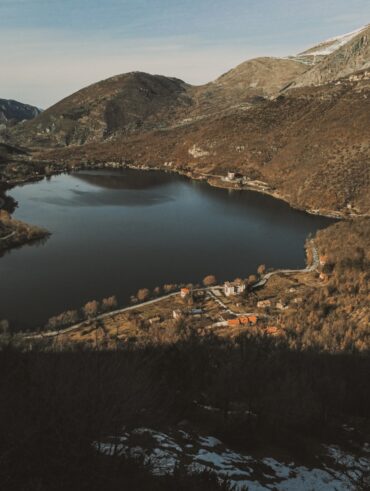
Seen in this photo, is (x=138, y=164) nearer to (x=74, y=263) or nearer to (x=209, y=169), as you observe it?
(x=209, y=169)

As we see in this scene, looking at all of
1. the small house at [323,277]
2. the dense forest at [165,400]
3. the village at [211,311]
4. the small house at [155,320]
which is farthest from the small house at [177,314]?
the small house at [323,277]

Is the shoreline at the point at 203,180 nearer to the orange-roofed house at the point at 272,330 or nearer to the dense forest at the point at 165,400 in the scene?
the orange-roofed house at the point at 272,330

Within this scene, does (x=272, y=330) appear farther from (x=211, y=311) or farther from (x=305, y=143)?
(x=305, y=143)

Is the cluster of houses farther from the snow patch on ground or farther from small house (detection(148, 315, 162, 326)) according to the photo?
the snow patch on ground

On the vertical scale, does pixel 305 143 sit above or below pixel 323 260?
above

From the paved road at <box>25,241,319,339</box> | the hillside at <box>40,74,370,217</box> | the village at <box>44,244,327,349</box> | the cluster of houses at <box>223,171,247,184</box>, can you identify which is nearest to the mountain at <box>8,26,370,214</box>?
the hillside at <box>40,74,370,217</box>

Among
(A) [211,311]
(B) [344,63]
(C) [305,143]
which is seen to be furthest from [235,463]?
(B) [344,63]
